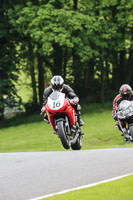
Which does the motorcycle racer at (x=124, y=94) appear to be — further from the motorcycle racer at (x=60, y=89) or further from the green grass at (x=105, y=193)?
the green grass at (x=105, y=193)

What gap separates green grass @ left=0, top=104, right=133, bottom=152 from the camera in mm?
20531

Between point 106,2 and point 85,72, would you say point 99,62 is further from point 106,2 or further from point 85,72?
point 106,2

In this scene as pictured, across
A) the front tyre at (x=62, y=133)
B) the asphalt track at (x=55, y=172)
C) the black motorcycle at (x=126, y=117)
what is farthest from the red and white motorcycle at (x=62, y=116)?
the black motorcycle at (x=126, y=117)

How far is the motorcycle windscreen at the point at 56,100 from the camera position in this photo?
39.6 ft

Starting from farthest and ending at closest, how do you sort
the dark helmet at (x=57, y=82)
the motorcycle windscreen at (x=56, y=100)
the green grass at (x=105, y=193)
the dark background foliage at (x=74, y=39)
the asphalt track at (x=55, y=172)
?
the dark background foliage at (x=74, y=39)
the dark helmet at (x=57, y=82)
the motorcycle windscreen at (x=56, y=100)
the asphalt track at (x=55, y=172)
the green grass at (x=105, y=193)

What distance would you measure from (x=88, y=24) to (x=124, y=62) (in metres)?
6.73

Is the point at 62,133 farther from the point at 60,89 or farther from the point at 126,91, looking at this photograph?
the point at 126,91

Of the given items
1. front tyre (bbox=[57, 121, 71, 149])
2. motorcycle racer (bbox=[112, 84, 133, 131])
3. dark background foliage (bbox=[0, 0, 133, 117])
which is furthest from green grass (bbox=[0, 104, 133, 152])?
front tyre (bbox=[57, 121, 71, 149])

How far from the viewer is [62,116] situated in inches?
487

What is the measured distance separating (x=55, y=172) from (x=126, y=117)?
229 inches

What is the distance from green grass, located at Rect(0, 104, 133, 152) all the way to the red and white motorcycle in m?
4.32

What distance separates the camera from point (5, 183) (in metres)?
7.43

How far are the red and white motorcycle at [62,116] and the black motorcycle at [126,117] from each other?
1763 mm

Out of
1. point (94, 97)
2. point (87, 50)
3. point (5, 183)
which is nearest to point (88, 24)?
point (87, 50)
